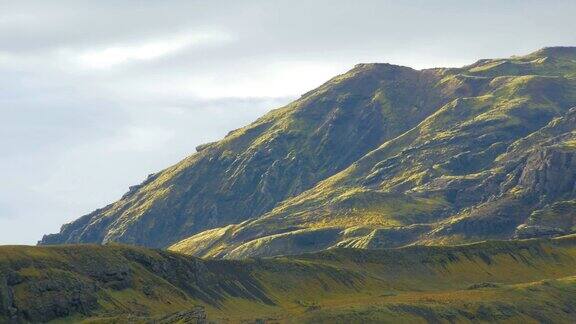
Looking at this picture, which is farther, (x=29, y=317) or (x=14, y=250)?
(x=14, y=250)

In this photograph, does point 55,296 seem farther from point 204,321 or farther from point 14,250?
point 204,321

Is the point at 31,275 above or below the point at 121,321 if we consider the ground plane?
above

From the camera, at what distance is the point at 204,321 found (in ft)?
598

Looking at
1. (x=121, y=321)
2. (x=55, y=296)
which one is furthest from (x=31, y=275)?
(x=121, y=321)

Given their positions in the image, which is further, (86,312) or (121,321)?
(86,312)

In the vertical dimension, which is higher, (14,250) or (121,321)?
(14,250)

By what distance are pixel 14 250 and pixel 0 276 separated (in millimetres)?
16108

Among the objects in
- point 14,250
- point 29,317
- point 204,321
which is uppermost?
point 14,250

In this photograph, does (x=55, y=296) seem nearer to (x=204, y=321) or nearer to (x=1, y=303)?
(x=1, y=303)

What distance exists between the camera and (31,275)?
Result: 192 metres

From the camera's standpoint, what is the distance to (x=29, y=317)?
18150 cm

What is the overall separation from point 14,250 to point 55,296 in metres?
16.4

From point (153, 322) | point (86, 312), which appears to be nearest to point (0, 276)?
point (86, 312)

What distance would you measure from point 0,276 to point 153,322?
103ft
